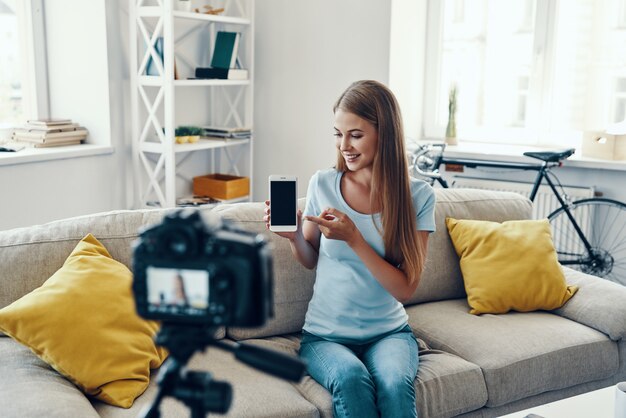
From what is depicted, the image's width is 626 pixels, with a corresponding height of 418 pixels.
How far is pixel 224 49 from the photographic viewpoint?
3967 millimetres

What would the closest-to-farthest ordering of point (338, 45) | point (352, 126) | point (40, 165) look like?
1. point (352, 126)
2. point (40, 165)
3. point (338, 45)

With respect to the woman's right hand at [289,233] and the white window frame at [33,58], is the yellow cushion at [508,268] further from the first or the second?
the white window frame at [33,58]

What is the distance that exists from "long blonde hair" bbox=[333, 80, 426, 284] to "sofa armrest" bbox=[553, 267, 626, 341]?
72cm

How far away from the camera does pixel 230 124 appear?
4.32 m

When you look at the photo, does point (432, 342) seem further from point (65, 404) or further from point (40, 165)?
point (40, 165)

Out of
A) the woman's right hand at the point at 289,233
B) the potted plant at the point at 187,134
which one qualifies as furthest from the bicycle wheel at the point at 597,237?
the woman's right hand at the point at 289,233

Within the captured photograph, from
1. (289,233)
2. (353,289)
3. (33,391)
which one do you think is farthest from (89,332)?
(353,289)

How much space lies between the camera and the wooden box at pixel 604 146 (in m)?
3.47

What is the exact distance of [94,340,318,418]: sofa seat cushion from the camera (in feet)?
5.29

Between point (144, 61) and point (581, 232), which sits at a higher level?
point (144, 61)

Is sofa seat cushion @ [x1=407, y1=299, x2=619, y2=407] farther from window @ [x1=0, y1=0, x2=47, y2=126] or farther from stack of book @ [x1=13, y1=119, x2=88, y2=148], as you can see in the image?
window @ [x1=0, y1=0, x2=47, y2=126]

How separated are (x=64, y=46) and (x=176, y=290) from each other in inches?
127

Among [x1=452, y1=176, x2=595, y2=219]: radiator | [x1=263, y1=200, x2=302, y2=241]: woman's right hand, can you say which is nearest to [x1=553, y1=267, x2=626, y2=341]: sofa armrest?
[x1=263, y1=200, x2=302, y2=241]: woman's right hand

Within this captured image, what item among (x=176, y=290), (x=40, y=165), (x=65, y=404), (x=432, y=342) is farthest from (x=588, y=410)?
(x=40, y=165)
